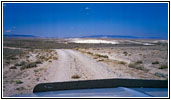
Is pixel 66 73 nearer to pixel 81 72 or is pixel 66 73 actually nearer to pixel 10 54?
pixel 81 72

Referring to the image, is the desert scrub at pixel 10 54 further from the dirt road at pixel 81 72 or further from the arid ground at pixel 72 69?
the dirt road at pixel 81 72

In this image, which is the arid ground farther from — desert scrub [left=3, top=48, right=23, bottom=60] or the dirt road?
desert scrub [left=3, top=48, right=23, bottom=60]

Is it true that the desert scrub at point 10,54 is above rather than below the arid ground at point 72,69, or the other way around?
above

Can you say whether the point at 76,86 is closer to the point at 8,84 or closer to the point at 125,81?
the point at 125,81

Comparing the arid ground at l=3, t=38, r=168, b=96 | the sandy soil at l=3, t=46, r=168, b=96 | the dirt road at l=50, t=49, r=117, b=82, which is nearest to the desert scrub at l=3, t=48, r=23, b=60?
the arid ground at l=3, t=38, r=168, b=96

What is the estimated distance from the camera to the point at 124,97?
3.06m

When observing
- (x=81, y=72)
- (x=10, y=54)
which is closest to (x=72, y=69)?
(x=81, y=72)

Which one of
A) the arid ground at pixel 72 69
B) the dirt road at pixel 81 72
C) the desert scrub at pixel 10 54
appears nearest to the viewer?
the arid ground at pixel 72 69

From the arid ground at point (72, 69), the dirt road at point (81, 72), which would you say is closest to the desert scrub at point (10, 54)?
the arid ground at point (72, 69)

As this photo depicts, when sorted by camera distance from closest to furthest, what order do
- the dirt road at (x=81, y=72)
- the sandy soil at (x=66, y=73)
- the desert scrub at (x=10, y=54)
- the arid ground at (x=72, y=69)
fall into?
the sandy soil at (x=66, y=73) < the arid ground at (x=72, y=69) < the dirt road at (x=81, y=72) < the desert scrub at (x=10, y=54)

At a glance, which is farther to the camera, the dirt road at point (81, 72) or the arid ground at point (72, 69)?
the dirt road at point (81, 72)

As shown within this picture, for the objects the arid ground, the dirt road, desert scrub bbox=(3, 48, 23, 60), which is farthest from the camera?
desert scrub bbox=(3, 48, 23, 60)

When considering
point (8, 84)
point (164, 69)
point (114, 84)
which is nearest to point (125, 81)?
point (114, 84)

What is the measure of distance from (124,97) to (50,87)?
53.9 inches
